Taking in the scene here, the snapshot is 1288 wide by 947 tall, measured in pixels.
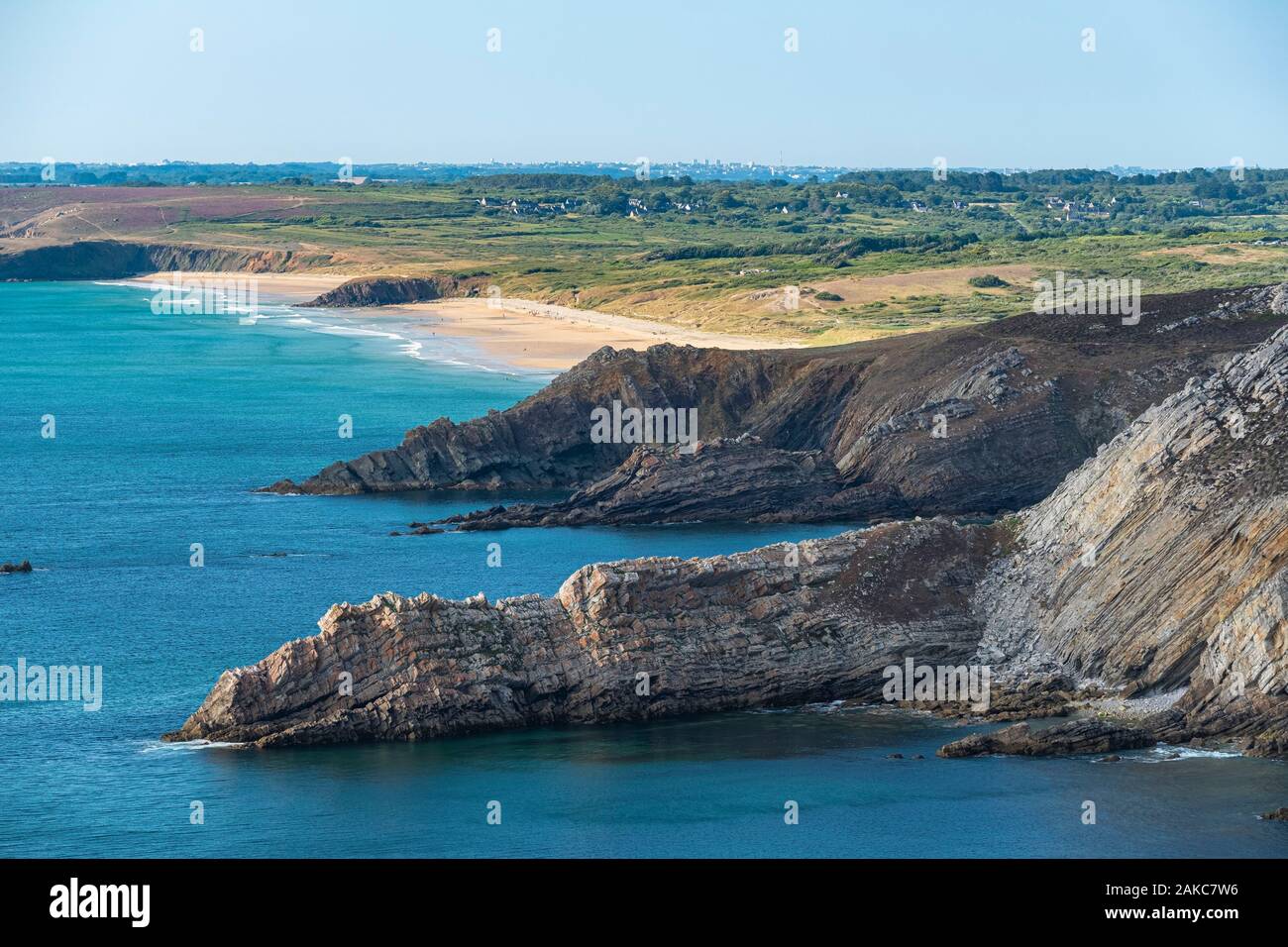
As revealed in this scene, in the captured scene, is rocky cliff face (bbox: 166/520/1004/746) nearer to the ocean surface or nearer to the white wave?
the white wave

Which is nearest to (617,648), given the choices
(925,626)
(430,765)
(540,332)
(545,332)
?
(430,765)

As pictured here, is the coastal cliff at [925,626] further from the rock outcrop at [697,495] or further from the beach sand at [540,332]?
the beach sand at [540,332]

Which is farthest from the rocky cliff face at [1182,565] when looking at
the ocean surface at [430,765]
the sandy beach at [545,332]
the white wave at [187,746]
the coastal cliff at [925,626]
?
the sandy beach at [545,332]

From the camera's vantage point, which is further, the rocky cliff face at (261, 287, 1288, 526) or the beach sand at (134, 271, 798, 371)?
the beach sand at (134, 271, 798, 371)

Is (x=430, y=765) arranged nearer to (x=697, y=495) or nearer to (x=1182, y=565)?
(x=1182, y=565)

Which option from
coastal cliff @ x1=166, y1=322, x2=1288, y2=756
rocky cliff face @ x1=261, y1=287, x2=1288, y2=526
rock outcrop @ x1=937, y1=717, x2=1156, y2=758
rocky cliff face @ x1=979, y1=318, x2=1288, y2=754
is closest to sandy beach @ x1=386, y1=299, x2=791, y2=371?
rocky cliff face @ x1=261, y1=287, x2=1288, y2=526

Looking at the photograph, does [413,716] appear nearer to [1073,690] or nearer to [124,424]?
[1073,690]
